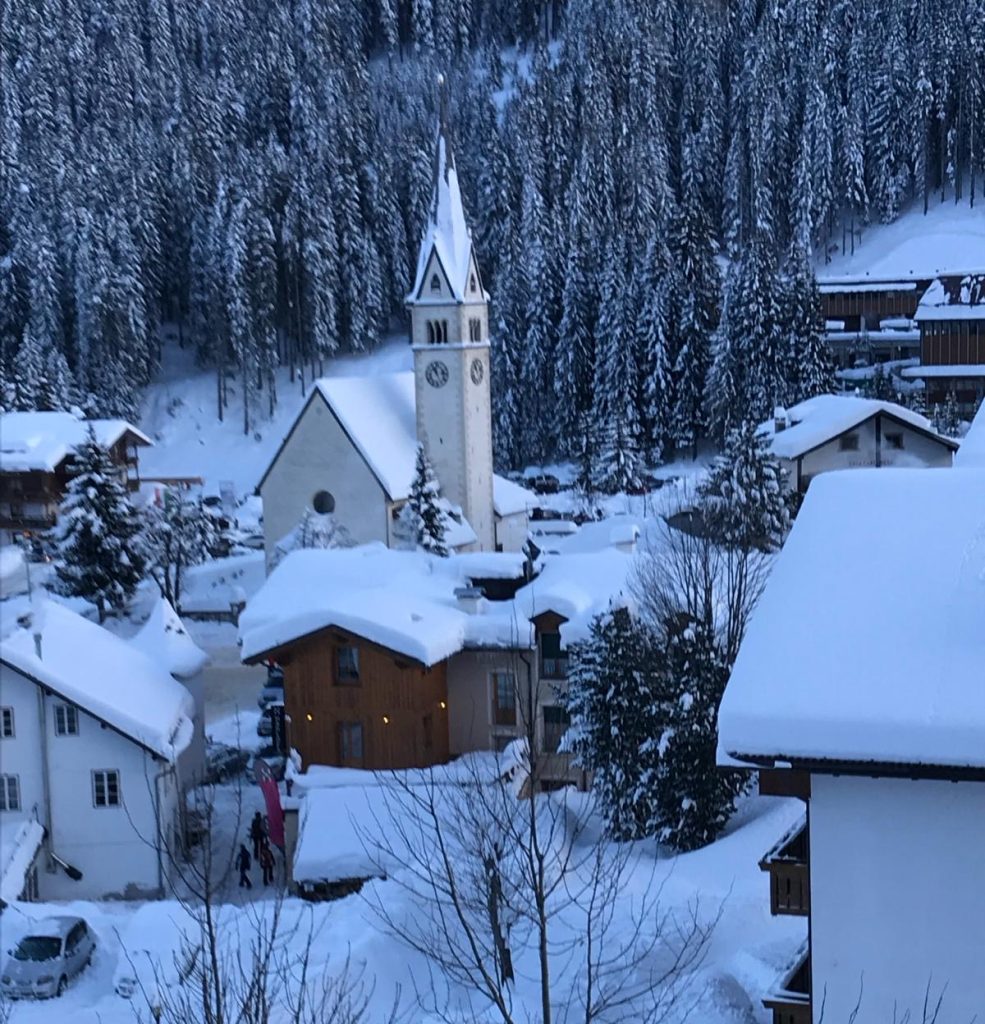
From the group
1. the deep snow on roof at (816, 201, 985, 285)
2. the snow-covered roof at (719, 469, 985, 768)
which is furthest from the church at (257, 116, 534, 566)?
the snow-covered roof at (719, 469, 985, 768)

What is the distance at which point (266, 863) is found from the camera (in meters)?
24.0

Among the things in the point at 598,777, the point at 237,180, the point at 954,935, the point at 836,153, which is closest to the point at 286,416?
the point at 237,180

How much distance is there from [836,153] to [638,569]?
6623 centimetres

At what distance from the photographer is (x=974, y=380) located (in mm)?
56781

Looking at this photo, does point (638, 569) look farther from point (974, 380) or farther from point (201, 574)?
point (974, 380)

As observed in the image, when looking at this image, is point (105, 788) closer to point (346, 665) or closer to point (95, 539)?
point (346, 665)

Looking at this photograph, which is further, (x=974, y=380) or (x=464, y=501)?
(x=974, y=380)

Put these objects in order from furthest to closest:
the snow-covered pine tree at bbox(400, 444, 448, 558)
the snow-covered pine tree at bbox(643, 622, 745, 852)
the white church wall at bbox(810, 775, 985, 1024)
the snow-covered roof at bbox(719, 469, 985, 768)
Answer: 1. the snow-covered pine tree at bbox(400, 444, 448, 558)
2. the snow-covered pine tree at bbox(643, 622, 745, 852)
3. the white church wall at bbox(810, 775, 985, 1024)
4. the snow-covered roof at bbox(719, 469, 985, 768)

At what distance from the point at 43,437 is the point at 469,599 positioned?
30599mm

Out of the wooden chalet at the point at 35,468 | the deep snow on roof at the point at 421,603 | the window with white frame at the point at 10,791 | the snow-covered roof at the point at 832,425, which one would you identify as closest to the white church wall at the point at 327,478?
the wooden chalet at the point at 35,468

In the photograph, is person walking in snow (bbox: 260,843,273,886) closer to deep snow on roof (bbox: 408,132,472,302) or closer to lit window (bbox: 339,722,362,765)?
lit window (bbox: 339,722,362,765)

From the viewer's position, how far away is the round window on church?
45156mm

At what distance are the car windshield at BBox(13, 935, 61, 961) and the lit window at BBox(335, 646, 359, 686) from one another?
8382mm

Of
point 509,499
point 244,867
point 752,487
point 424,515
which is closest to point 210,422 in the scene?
point 509,499
